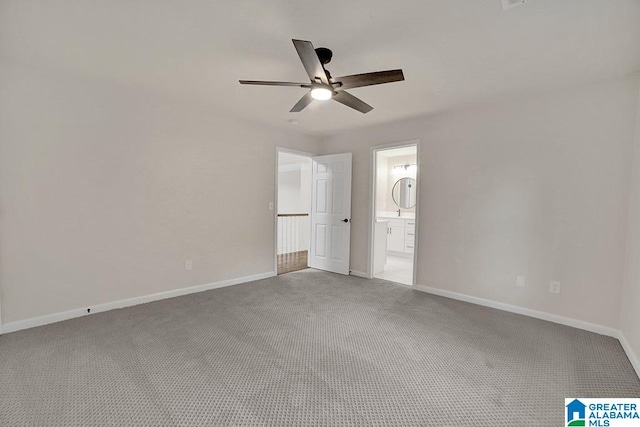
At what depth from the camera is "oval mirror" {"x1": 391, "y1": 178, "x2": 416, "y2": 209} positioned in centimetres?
663

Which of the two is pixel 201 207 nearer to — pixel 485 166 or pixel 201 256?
pixel 201 256

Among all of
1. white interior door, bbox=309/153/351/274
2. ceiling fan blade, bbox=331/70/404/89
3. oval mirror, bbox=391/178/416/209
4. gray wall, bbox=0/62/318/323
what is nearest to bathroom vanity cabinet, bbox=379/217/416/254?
oval mirror, bbox=391/178/416/209

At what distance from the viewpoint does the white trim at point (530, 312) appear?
2.79 metres

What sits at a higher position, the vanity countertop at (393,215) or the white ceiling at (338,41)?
the white ceiling at (338,41)

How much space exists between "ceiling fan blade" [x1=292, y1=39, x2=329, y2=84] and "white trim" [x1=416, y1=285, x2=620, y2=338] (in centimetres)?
311

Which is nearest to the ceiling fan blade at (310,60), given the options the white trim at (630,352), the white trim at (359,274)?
the white trim at (630,352)

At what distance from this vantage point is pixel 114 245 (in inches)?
126

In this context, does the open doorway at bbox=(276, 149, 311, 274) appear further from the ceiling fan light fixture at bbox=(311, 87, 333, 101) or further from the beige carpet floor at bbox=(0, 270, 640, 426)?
the ceiling fan light fixture at bbox=(311, 87, 333, 101)

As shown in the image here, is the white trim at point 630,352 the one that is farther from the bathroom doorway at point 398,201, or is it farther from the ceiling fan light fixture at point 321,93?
the bathroom doorway at point 398,201

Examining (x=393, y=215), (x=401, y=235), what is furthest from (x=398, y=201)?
(x=401, y=235)

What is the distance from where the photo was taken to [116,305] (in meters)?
3.23

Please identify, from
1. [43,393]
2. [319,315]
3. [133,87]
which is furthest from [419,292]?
[133,87]

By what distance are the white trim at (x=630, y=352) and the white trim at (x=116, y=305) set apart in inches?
161

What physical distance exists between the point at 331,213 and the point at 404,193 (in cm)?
248
